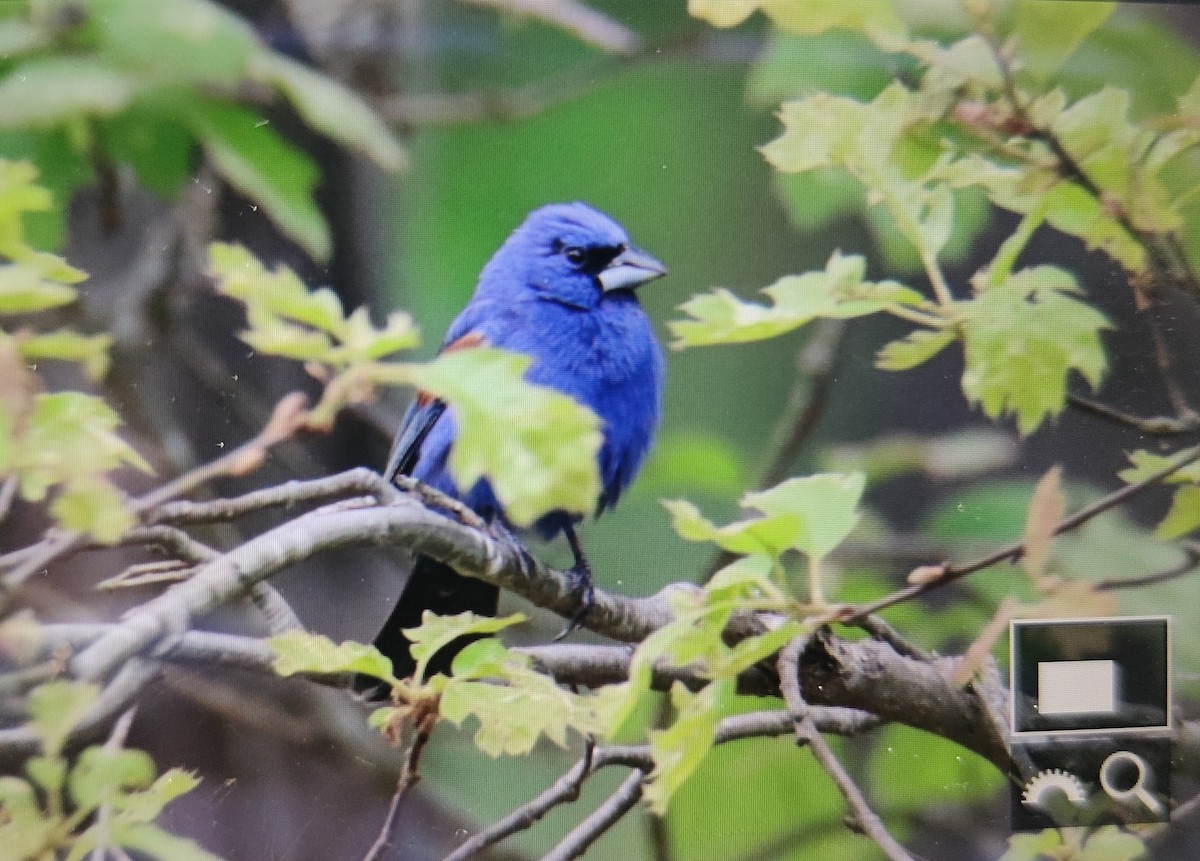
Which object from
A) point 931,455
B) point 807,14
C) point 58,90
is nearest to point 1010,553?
point 931,455

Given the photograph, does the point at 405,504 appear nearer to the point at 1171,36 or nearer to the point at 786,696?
the point at 786,696

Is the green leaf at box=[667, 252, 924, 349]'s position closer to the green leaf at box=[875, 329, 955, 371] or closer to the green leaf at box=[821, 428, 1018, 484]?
the green leaf at box=[875, 329, 955, 371]

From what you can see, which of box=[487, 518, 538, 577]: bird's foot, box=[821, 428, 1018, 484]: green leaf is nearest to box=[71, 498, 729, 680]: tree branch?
box=[487, 518, 538, 577]: bird's foot

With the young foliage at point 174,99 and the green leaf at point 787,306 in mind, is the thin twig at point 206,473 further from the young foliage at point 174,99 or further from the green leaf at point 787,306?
the green leaf at point 787,306

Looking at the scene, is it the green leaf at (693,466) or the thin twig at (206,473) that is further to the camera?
the green leaf at (693,466)

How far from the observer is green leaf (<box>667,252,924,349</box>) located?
1.29 m

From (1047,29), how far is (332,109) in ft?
2.68

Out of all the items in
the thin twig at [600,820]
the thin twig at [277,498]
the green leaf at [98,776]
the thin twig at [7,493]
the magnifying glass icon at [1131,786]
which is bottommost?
the magnifying glass icon at [1131,786]

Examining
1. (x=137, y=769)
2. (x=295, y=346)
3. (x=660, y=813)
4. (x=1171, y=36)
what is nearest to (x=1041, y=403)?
(x=1171, y=36)

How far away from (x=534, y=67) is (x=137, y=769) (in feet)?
2.87

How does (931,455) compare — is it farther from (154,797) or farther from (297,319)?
(154,797)

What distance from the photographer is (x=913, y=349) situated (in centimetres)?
136

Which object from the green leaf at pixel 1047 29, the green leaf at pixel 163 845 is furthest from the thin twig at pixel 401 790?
the green leaf at pixel 1047 29

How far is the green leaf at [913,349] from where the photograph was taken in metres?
1.35
